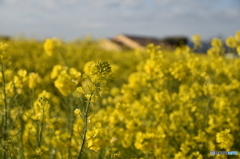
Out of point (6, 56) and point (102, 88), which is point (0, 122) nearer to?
point (6, 56)

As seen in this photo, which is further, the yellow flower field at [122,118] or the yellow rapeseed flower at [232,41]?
the yellow rapeseed flower at [232,41]

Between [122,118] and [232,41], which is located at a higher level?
[232,41]

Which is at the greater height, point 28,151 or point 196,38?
point 196,38

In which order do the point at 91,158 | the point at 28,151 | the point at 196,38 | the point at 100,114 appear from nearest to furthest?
the point at 91,158 → the point at 28,151 → the point at 100,114 → the point at 196,38

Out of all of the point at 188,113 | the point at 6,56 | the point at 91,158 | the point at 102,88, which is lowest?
the point at 91,158

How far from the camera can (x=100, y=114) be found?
377 cm

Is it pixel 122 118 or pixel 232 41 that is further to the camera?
pixel 232 41

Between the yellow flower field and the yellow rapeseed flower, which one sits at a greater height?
the yellow rapeseed flower

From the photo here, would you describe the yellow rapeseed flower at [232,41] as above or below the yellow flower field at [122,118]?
above

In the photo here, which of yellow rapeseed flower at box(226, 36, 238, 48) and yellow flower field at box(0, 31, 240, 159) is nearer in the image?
yellow flower field at box(0, 31, 240, 159)

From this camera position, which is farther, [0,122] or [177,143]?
[177,143]

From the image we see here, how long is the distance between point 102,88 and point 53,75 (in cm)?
137

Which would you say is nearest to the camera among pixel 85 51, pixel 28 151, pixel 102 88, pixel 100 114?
pixel 102 88

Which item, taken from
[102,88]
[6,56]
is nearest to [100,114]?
[6,56]
